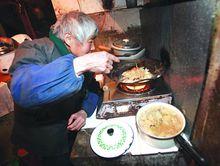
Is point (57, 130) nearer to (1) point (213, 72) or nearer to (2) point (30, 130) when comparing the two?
(2) point (30, 130)

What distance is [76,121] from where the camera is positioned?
7.90 ft

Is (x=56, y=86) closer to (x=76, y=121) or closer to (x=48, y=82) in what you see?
(x=48, y=82)

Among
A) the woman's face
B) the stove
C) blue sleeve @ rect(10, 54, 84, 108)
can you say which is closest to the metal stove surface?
the stove

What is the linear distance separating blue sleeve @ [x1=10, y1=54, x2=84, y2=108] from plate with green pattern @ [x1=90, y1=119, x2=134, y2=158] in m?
0.66

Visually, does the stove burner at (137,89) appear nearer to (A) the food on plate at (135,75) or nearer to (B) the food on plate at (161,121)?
(A) the food on plate at (135,75)

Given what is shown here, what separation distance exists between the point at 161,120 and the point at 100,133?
649mm

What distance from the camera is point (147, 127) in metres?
2.00

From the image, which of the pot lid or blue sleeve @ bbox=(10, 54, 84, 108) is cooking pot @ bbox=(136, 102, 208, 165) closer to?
blue sleeve @ bbox=(10, 54, 84, 108)

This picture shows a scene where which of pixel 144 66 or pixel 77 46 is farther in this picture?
pixel 144 66

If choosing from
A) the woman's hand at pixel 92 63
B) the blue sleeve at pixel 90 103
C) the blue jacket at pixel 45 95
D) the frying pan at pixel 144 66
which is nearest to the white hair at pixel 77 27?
the blue jacket at pixel 45 95

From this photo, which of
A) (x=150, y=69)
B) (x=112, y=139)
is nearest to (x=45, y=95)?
(x=112, y=139)

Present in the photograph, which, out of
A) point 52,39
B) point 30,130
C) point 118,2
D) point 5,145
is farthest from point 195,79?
point 5,145

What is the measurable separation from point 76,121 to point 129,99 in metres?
0.68

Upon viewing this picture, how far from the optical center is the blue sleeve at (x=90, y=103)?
2.63 m
